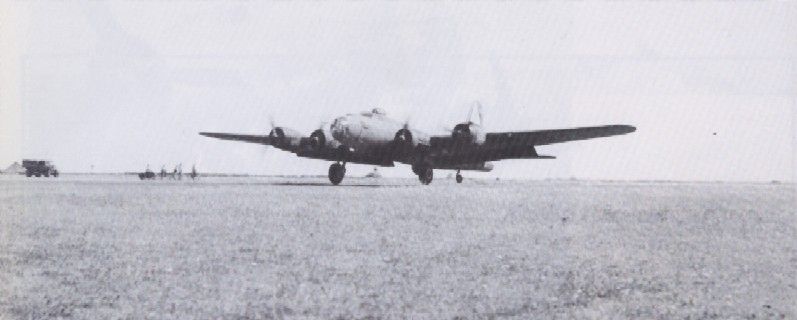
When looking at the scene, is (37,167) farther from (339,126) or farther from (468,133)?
(468,133)

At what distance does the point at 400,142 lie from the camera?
33.2 m

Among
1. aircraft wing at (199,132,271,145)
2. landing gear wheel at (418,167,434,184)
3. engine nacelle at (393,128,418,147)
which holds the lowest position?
landing gear wheel at (418,167,434,184)

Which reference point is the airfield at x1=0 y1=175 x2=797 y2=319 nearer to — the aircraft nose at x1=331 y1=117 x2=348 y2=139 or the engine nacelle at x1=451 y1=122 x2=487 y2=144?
the aircraft nose at x1=331 y1=117 x2=348 y2=139

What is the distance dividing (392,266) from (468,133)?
24299 millimetres

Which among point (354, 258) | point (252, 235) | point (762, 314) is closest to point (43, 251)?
point (252, 235)

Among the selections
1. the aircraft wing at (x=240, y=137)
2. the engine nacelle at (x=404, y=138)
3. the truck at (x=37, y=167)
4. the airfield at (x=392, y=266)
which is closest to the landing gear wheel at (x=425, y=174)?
the engine nacelle at (x=404, y=138)

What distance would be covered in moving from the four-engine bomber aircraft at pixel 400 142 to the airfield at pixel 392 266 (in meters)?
16.4

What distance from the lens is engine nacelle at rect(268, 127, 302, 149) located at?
3472 centimetres

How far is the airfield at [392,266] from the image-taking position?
6.46 metres

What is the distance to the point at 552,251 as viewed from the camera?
9844 millimetres

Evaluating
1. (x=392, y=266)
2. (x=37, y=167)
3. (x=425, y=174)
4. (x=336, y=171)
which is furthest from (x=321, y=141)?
(x=37, y=167)

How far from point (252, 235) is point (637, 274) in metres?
6.59

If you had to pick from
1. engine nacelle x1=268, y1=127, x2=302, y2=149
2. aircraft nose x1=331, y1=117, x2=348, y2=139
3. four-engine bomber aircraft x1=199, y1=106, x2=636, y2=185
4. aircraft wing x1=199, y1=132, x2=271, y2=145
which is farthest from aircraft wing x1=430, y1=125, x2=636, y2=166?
aircraft wing x1=199, y1=132, x2=271, y2=145

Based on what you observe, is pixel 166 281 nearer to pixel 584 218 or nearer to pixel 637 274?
pixel 637 274
